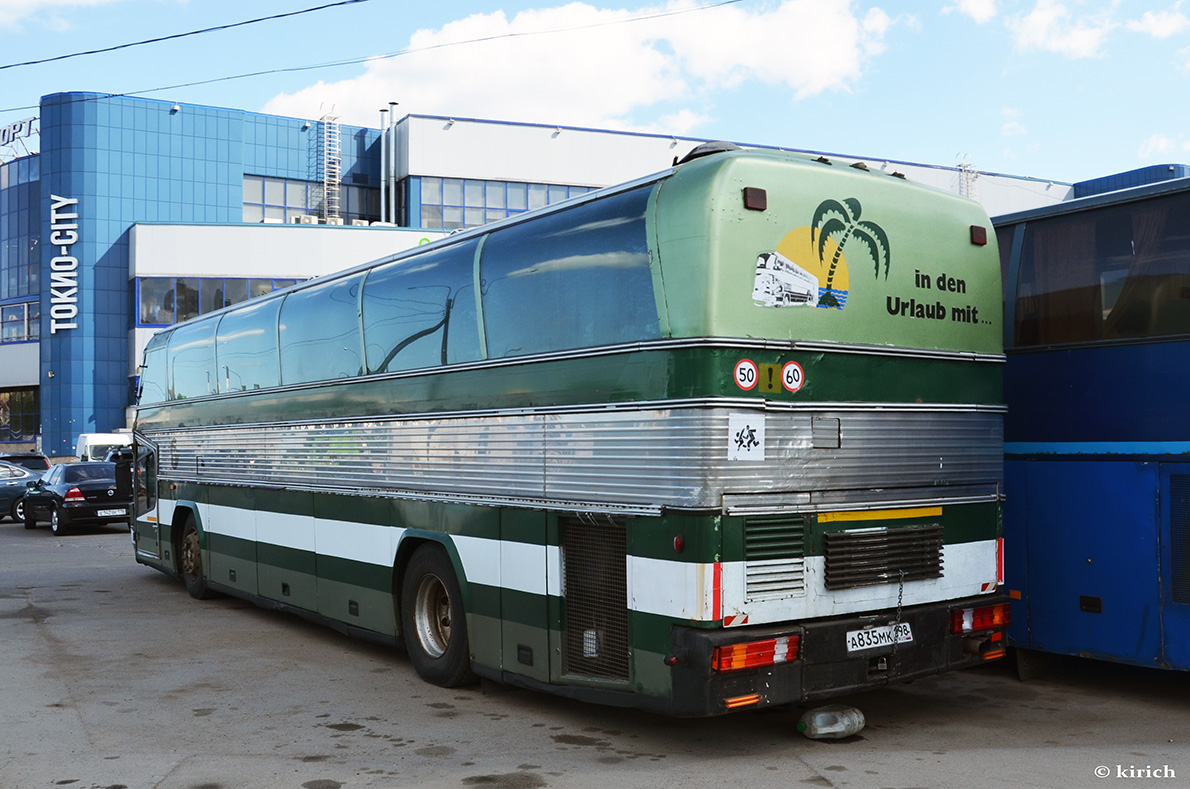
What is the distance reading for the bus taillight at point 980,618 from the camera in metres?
7.02

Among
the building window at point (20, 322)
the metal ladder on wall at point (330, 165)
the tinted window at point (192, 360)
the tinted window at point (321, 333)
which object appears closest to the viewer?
the tinted window at point (321, 333)

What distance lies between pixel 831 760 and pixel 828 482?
154cm

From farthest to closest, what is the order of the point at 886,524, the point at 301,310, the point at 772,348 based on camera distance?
the point at 301,310 → the point at 886,524 → the point at 772,348

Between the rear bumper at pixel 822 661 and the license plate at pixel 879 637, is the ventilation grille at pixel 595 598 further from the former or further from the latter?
the license plate at pixel 879 637

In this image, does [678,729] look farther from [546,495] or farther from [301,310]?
[301,310]

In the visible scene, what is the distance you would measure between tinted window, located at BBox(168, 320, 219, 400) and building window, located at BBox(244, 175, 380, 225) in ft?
131

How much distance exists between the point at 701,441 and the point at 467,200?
4495 cm

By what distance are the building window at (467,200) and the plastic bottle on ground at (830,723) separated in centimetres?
4380

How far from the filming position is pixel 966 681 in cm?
Answer: 861

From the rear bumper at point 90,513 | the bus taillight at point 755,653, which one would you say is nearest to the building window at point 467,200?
the rear bumper at point 90,513

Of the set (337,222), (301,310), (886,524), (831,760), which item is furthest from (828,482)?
(337,222)

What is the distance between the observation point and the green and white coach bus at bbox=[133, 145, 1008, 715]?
237 inches

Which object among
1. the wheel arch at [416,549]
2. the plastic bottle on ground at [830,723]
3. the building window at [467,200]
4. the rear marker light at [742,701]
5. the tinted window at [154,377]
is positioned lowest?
the plastic bottle on ground at [830,723]

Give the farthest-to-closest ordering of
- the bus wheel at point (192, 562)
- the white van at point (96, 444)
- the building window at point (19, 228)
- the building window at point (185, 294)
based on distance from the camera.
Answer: the building window at point (19, 228), the building window at point (185, 294), the white van at point (96, 444), the bus wheel at point (192, 562)
